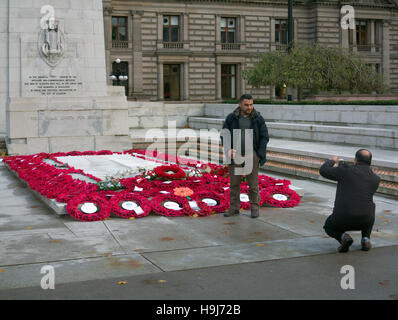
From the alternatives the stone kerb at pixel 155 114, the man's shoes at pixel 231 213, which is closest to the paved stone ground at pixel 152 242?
the man's shoes at pixel 231 213

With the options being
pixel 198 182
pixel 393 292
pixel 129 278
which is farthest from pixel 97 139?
pixel 393 292

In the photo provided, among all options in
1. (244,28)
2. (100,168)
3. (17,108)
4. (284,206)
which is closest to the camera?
(284,206)

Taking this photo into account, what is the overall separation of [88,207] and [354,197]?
171 inches

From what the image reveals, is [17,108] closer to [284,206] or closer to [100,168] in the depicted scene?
[100,168]

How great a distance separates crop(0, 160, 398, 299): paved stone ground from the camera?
22.2ft

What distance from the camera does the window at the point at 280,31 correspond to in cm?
5531

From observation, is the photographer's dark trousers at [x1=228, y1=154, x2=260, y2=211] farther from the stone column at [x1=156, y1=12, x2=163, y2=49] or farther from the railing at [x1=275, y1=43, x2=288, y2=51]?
the railing at [x1=275, y1=43, x2=288, y2=51]

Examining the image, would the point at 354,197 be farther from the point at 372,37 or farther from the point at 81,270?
the point at 372,37

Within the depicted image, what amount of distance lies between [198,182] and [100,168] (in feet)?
11.9

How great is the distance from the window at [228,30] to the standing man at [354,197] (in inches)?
1858

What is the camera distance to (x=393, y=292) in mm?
5801

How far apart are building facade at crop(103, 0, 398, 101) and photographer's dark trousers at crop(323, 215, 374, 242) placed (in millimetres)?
41752

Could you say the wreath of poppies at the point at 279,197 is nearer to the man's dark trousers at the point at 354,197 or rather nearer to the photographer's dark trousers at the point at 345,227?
the photographer's dark trousers at the point at 345,227

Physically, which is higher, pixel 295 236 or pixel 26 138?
pixel 26 138
